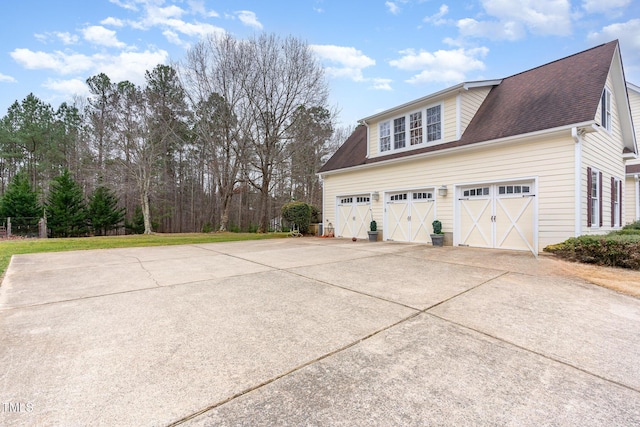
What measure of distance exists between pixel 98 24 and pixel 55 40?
163cm

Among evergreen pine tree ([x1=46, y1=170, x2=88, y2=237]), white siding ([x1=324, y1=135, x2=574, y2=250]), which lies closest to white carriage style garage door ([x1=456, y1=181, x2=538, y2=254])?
white siding ([x1=324, y1=135, x2=574, y2=250])

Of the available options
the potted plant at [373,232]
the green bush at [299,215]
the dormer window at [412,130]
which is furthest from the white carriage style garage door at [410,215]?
the green bush at [299,215]

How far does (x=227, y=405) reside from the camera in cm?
165

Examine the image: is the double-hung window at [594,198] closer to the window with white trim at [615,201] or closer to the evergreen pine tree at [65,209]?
the window with white trim at [615,201]

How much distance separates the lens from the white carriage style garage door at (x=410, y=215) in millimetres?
9914

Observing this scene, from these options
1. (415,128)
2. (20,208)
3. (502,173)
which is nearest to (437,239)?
(502,173)

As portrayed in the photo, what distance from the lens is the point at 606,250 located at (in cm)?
556

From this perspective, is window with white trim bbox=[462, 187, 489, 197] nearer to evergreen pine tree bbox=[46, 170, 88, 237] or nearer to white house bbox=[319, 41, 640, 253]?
white house bbox=[319, 41, 640, 253]

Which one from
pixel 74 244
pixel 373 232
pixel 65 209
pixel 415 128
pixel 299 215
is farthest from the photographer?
pixel 65 209

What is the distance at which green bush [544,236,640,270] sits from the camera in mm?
5277

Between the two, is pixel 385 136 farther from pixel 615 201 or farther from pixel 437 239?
pixel 615 201

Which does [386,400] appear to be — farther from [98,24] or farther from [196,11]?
[98,24]

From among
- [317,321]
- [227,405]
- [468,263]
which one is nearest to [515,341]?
[317,321]

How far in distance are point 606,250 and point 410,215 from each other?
5427 mm
